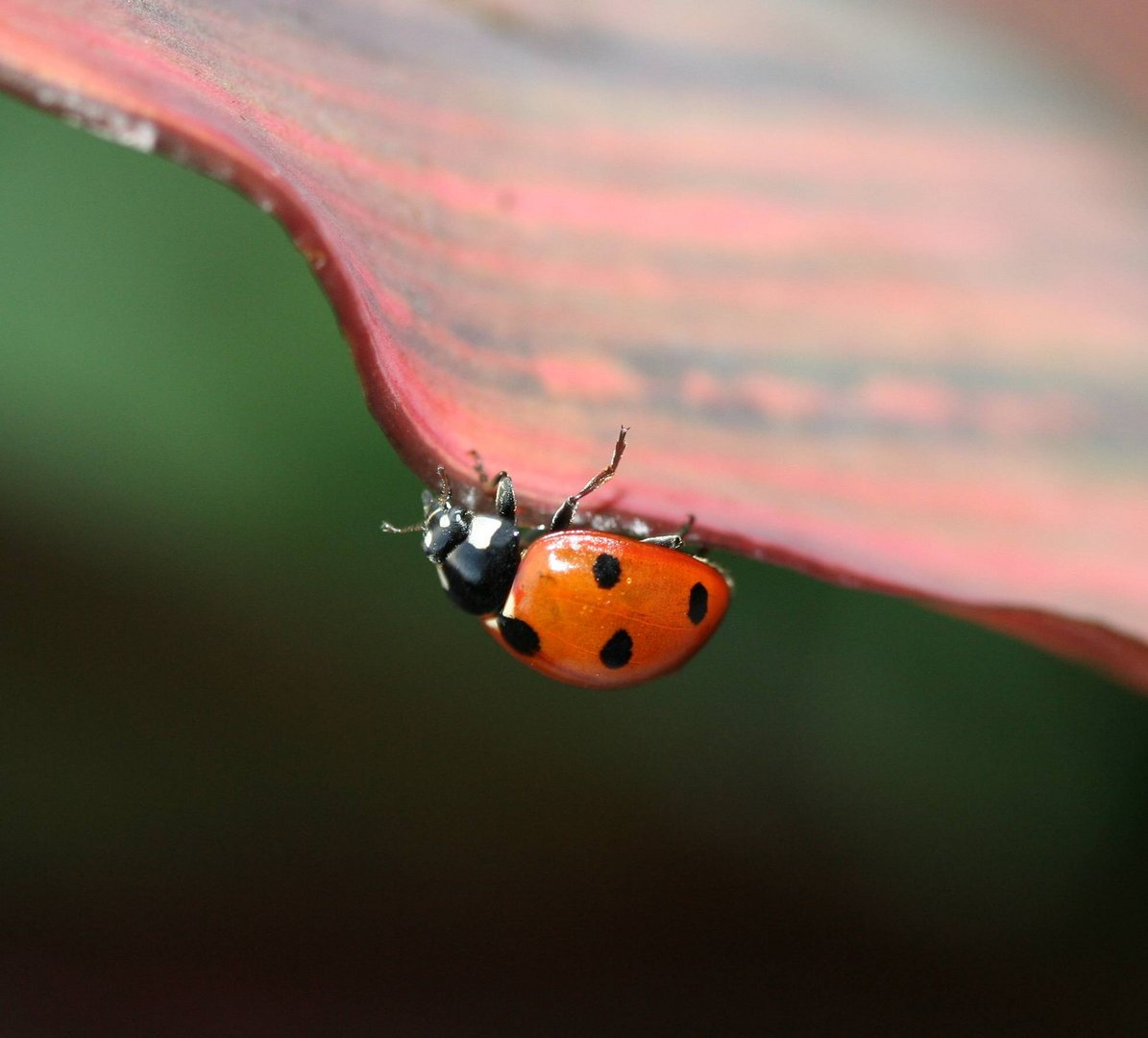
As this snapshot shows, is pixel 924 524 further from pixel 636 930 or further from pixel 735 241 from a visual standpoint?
pixel 636 930

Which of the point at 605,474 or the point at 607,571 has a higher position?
the point at 607,571

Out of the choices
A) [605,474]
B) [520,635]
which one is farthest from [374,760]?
[605,474]

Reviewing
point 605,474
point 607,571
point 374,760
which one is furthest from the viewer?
point 374,760

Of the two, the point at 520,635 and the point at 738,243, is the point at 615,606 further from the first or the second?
the point at 738,243

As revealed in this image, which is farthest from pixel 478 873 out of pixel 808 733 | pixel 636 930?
pixel 808 733

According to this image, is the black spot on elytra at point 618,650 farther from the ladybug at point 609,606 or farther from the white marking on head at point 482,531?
the white marking on head at point 482,531

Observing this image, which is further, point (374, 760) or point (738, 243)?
point (374, 760)

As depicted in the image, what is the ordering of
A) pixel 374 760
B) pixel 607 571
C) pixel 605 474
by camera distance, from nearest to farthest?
pixel 605 474, pixel 607 571, pixel 374 760
